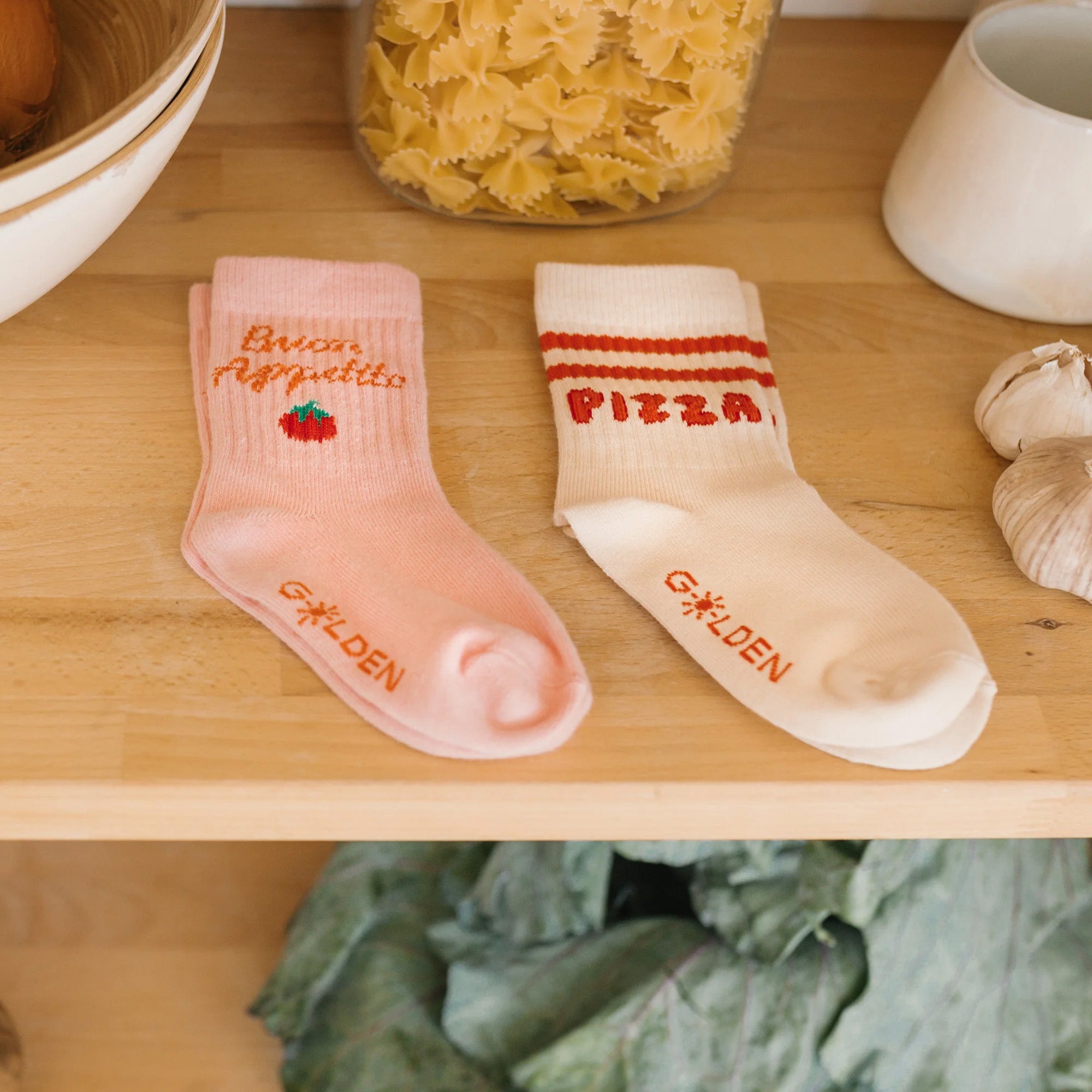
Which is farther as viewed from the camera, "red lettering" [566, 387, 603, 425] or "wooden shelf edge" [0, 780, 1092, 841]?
"red lettering" [566, 387, 603, 425]

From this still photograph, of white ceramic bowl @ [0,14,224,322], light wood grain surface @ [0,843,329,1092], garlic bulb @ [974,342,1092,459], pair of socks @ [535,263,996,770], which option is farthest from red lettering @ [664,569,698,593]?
light wood grain surface @ [0,843,329,1092]

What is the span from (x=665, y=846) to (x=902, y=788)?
43 cm

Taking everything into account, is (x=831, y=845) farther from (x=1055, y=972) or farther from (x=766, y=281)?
(x=766, y=281)

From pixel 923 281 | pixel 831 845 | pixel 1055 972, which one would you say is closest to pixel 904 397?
pixel 923 281

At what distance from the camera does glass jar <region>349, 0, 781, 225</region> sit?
70 cm

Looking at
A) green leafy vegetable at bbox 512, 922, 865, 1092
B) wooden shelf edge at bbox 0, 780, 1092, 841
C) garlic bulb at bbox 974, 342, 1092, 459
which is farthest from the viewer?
green leafy vegetable at bbox 512, 922, 865, 1092

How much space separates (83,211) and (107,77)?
0.20 metres

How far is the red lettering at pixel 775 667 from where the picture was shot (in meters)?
0.56

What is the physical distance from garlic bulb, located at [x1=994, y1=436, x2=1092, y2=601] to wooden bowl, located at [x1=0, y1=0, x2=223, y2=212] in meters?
0.47

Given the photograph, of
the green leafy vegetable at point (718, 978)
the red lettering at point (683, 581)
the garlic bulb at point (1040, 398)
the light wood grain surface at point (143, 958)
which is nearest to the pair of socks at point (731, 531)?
the red lettering at point (683, 581)

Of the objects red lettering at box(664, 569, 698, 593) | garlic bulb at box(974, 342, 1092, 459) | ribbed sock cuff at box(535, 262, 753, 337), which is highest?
garlic bulb at box(974, 342, 1092, 459)

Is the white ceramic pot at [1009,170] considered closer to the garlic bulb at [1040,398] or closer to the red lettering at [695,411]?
the garlic bulb at [1040,398]

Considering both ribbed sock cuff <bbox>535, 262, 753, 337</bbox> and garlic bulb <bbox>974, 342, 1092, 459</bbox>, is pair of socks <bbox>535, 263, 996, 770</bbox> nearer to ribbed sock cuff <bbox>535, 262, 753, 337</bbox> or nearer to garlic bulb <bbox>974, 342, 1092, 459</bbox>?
ribbed sock cuff <bbox>535, 262, 753, 337</bbox>

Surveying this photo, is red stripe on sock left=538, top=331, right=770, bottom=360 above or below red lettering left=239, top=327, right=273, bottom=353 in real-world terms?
above
